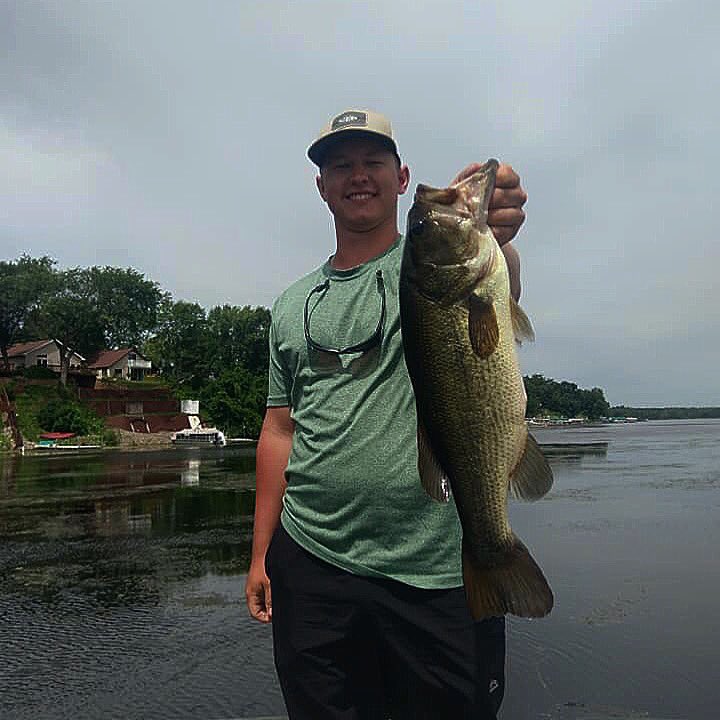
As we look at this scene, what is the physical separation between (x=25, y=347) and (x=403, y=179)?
6712 centimetres

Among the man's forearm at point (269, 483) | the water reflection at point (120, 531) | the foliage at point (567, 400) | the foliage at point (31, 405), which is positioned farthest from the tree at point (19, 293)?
the foliage at point (567, 400)

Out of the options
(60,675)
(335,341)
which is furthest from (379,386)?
(60,675)

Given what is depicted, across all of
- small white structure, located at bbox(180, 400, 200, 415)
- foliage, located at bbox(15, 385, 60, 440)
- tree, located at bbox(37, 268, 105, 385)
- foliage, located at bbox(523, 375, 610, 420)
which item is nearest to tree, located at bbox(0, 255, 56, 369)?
tree, located at bbox(37, 268, 105, 385)

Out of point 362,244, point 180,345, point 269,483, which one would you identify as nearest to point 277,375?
point 269,483

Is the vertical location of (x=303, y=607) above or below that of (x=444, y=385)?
below

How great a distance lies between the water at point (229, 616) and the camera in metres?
4.77

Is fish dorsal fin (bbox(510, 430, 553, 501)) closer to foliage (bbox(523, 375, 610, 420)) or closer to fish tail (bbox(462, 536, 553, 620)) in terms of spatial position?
fish tail (bbox(462, 536, 553, 620))

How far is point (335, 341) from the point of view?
241 cm

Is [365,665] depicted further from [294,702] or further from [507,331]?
[507,331]

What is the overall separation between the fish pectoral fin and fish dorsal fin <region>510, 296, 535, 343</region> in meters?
0.10

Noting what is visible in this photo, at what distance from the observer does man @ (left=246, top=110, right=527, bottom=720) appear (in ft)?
7.16

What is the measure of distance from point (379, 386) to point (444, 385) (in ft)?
1.06

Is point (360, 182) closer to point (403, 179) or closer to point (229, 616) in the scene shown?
point (403, 179)

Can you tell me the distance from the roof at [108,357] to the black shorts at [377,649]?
65794 mm
